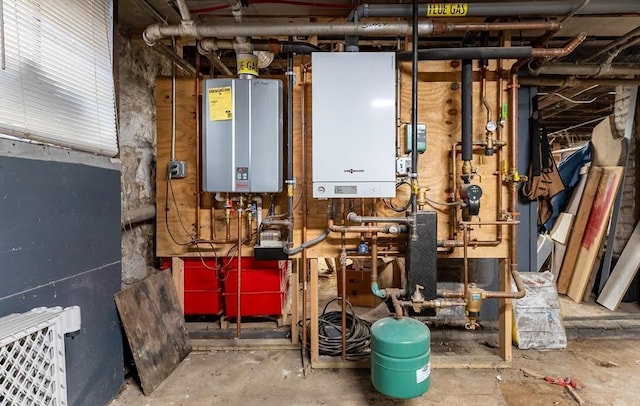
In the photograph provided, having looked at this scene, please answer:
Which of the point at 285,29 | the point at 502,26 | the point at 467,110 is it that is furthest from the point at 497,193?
the point at 285,29

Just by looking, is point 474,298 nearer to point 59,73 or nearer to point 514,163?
point 514,163

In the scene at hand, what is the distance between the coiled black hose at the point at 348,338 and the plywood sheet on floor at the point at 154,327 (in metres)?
0.94

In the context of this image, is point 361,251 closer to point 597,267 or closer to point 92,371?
point 92,371

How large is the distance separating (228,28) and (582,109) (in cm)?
537

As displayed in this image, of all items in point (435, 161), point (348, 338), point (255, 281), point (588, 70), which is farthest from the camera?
point (588, 70)

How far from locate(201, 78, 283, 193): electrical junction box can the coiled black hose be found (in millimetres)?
1113

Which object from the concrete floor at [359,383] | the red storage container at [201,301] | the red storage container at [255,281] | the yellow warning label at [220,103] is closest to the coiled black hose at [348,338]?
the concrete floor at [359,383]

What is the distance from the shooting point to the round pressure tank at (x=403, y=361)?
5.47ft

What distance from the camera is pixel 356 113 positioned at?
197 cm

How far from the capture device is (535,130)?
106 inches

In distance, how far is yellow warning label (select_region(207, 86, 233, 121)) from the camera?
2.18 m

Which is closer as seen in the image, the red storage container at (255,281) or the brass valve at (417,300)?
the brass valve at (417,300)

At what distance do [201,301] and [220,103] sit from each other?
1437mm

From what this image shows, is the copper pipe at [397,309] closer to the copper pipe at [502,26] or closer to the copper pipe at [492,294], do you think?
the copper pipe at [492,294]
